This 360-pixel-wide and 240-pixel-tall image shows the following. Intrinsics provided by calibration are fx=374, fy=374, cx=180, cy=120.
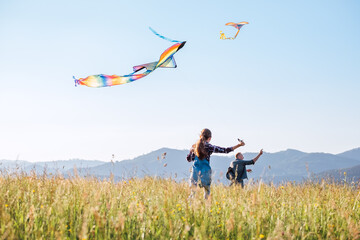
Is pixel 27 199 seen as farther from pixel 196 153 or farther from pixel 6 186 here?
pixel 196 153

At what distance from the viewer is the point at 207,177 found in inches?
284

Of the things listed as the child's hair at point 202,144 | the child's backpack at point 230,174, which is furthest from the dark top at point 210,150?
the child's backpack at point 230,174

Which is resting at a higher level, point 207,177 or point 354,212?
point 207,177

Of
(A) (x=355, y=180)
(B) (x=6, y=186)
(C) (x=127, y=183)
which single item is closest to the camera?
(B) (x=6, y=186)

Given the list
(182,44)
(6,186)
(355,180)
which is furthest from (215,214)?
(355,180)

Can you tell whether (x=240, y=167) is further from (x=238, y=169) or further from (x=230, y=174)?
(x=230, y=174)

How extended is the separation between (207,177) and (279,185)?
2.47 m

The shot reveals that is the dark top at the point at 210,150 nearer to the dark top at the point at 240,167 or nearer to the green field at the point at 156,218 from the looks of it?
the green field at the point at 156,218

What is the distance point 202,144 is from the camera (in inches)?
284

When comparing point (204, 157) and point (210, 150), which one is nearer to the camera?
point (204, 157)

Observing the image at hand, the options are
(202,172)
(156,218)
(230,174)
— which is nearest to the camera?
(156,218)

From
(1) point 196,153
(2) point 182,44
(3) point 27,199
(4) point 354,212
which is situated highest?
(2) point 182,44

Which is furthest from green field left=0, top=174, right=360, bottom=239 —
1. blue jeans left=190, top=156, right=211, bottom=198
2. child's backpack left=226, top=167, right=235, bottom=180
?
child's backpack left=226, top=167, right=235, bottom=180

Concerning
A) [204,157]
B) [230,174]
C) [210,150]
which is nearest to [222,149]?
[210,150]
